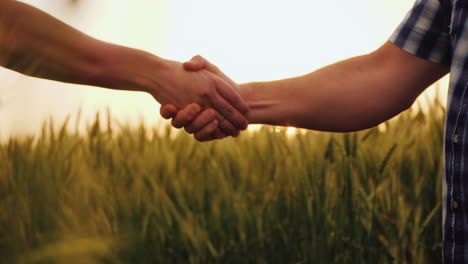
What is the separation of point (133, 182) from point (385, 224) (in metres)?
0.64

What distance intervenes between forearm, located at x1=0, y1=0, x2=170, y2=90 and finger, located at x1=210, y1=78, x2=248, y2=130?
0.19 m

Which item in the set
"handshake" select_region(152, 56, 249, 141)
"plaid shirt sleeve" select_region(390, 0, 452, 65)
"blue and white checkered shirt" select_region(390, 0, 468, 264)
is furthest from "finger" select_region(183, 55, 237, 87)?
"blue and white checkered shirt" select_region(390, 0, 468, 264)

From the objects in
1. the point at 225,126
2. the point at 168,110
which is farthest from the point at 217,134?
the point at 168,110

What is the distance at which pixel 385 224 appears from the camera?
1257mm

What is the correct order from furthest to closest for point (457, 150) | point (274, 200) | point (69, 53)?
point (274, 200) < point (69, 53) < point (457, 150)

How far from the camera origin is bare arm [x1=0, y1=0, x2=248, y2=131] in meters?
0.97

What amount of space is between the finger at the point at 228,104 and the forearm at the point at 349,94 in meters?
0.11

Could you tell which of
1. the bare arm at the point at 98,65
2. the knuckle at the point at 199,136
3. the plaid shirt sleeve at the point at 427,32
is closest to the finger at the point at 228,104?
the bare arm at the point at 98,65

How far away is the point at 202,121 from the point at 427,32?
2.33 feet

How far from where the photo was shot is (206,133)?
4.87 ft

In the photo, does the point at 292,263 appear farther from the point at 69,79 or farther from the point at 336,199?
the point at 69,79

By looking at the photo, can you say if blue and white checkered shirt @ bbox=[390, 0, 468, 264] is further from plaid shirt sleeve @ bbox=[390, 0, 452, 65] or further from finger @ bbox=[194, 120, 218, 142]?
finger @ bbox=[194, 120, 218, 142]

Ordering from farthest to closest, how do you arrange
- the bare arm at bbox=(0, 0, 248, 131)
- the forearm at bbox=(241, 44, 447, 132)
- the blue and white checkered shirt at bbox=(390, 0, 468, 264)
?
1. the forearm at bbox=(241, 44, 447, 132)
2. the bare arm at bbox=(0, 0, 248, 131)
3. the blue and white checkered shirt at bbox=(390, 0, 468, 264)

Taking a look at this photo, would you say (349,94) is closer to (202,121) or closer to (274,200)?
(274,200)
